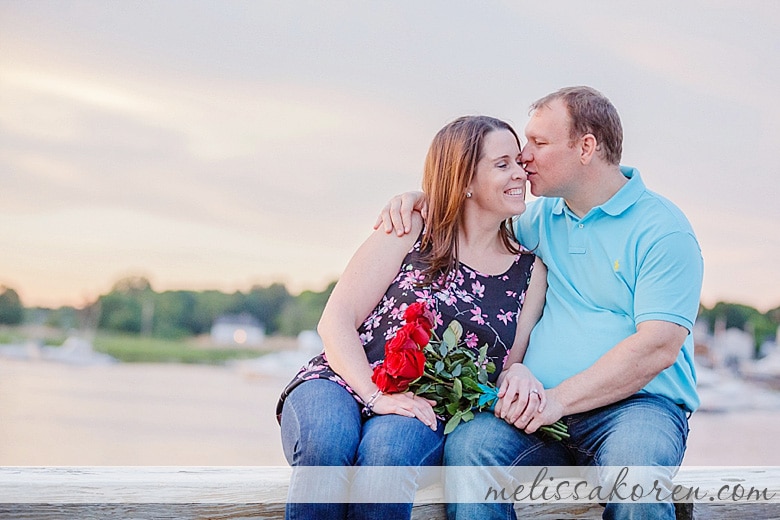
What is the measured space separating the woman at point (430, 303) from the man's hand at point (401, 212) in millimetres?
27

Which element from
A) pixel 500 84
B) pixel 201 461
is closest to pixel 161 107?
pixel 201 461

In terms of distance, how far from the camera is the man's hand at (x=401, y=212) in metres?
2.51

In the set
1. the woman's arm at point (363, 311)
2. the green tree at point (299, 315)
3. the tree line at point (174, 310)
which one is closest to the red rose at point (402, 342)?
the woman's arm at point (363, 311)

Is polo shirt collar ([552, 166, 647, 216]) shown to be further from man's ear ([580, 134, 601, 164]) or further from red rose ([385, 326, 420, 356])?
red rose ([385, 326, 420, 356])

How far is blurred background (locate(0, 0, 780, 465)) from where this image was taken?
948 cm

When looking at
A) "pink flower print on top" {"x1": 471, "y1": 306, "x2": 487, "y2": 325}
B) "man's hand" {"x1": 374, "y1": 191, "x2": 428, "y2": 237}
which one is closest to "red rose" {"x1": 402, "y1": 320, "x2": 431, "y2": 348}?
"pink flower print on top" {"x1": 471, "y1": 306, "x2": 487, "y2": 325}

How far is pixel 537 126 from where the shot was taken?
2664 millimetres

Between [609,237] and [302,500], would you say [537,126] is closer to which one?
[609,237]

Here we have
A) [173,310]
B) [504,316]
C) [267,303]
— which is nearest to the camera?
[504,316]

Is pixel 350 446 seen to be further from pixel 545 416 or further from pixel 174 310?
pixel 174 310

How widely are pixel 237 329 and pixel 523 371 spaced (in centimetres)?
2853

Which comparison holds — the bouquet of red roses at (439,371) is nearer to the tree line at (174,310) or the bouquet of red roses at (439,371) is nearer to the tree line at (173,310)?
the tree line at (174,310)

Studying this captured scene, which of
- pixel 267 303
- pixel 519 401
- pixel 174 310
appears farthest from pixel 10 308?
pixel 519 401

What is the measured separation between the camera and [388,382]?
87.3 inches
